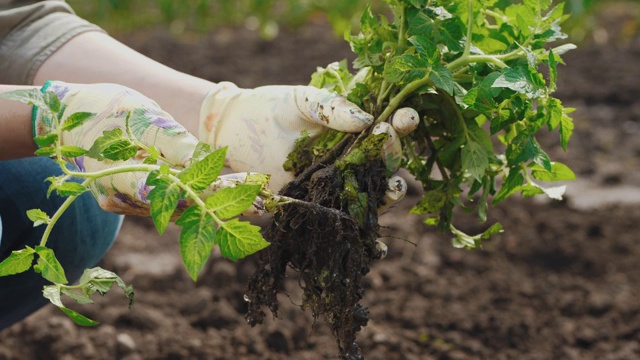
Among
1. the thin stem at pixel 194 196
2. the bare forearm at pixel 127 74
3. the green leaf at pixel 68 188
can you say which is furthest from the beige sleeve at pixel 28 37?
the thin stem at pixel 194 196

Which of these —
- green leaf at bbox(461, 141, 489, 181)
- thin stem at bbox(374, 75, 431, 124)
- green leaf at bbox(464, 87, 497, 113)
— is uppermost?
green leaf at bbox(464, 87, 497, 113)

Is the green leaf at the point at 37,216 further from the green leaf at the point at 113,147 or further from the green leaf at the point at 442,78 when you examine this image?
the green leaf at the point at 442,78

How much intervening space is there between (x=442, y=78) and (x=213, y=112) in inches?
21.6

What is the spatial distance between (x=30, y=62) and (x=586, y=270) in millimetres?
1840

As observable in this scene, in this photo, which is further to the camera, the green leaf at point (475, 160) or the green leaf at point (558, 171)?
the green leaf at point (558, 171)

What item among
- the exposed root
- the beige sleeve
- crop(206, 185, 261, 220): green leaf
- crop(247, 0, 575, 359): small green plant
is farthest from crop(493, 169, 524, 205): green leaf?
the beige sleeve

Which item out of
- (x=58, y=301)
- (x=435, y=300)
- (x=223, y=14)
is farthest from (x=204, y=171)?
(x=223, y=14)

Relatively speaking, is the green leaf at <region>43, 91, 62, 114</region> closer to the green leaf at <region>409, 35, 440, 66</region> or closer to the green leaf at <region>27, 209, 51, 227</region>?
the green leaf at <region>27, 209, 51, 227</region>

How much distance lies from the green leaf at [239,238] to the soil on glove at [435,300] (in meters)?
0.77

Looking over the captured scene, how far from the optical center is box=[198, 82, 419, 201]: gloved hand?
55.7 inches

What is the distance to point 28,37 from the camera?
70.9 inches

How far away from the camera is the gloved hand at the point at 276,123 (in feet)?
4.64

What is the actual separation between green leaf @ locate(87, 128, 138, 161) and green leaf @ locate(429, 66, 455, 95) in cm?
47

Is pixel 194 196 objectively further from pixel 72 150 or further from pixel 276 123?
pixel 276 123
